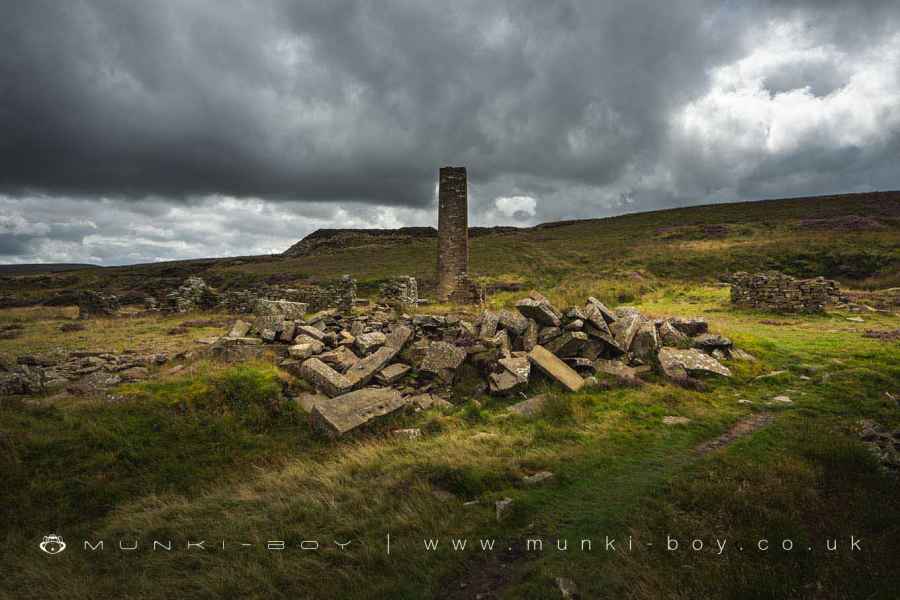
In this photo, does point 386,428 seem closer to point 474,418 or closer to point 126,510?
point 474,418

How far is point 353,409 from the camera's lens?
764 centimetres

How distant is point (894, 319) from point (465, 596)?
17950 millimetres

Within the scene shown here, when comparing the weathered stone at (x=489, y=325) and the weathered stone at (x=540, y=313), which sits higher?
the weathered stone at (x=540, y=313)

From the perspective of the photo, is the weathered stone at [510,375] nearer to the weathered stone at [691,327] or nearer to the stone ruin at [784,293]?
the weathered stone at [691,327]

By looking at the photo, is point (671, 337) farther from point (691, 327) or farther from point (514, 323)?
point (514, 323)

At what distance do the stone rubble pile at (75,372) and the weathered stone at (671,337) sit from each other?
12036mm

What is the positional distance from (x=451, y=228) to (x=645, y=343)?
45.9 ft

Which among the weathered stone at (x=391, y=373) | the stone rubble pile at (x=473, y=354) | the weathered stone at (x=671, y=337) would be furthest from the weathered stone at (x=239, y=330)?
the weathered stone at (x=671, y=337)

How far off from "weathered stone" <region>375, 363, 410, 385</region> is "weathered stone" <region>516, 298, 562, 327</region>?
3467 mm

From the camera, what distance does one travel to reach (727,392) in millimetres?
7984

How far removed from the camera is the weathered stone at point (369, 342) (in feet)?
33.2

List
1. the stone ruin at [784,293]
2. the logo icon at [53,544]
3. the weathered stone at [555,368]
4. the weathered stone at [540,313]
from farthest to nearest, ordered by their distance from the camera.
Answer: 1. the stone ruin at [784,293]
2. the weathered stone at [540,313]
3. the weathered stone at [555,368]
4. the logo icon at [53,544]

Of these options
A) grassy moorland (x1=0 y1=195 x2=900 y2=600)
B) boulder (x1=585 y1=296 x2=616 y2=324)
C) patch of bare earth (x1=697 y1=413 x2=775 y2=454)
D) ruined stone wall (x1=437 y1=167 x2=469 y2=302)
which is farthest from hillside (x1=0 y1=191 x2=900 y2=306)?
patch of bare earth (x1=697 y1=413 x2=775 y2=454)

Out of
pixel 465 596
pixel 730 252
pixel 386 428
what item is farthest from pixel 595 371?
pixel 730 252
